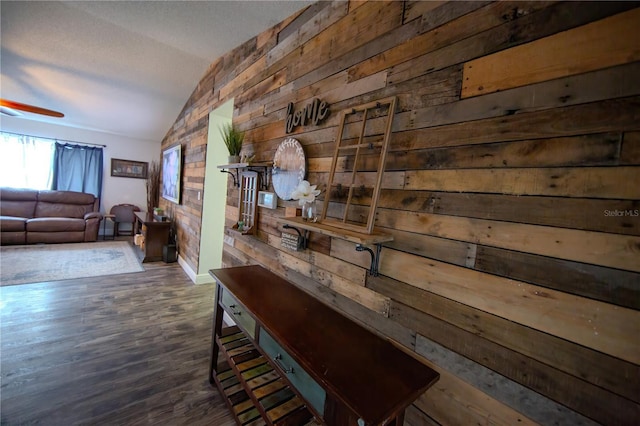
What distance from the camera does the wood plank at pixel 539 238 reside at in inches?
26.7

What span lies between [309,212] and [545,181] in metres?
1.01

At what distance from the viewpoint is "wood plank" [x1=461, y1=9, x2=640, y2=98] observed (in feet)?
2.25

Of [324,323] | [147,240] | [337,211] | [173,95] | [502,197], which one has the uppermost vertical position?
[173,95]

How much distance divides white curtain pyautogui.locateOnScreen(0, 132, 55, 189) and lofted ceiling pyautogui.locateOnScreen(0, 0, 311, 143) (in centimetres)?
155

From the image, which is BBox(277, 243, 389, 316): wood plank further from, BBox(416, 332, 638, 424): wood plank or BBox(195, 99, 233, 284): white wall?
BBox(195, 99, 233, 284): white wall

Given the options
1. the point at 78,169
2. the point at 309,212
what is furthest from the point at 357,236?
the point at 78,169

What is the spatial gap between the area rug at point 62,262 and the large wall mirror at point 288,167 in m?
3.38

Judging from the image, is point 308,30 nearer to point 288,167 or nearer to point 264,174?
point 288,167

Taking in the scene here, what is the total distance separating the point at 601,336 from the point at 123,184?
8005mm

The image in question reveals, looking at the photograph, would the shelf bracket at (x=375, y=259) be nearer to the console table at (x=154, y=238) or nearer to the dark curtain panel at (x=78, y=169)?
the console table at (x=154, y=238)

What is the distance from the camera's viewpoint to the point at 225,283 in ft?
5.44

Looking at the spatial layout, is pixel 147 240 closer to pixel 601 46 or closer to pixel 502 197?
pixel 502 197

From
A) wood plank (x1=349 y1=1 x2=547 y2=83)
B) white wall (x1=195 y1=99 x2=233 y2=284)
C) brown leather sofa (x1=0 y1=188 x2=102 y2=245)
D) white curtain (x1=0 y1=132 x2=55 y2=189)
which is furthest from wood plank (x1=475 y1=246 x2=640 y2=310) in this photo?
white curtain (x1=0 y1=132 x2=55 y2=189)

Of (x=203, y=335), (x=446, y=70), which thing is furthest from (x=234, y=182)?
(x=446, y=70)
